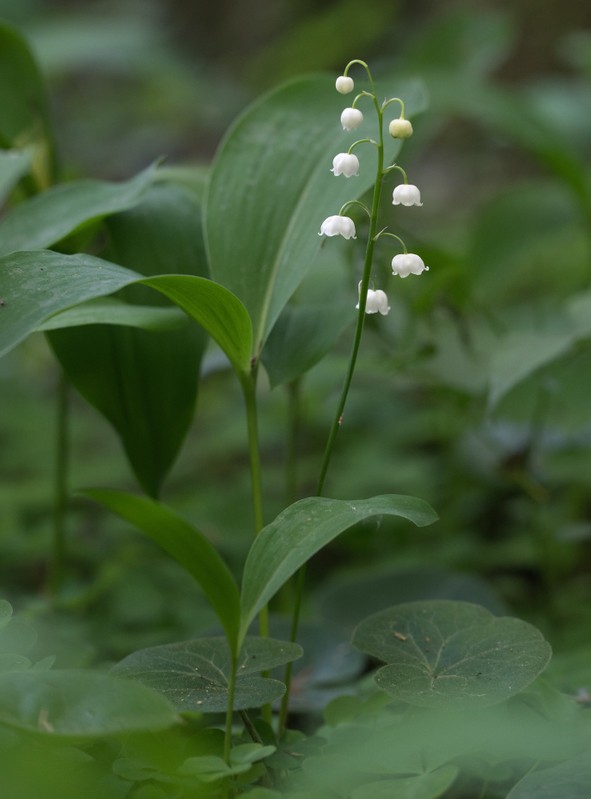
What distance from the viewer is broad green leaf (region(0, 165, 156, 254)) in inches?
41.1

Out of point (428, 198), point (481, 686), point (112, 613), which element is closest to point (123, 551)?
point (112, 613)

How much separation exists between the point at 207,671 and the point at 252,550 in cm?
17

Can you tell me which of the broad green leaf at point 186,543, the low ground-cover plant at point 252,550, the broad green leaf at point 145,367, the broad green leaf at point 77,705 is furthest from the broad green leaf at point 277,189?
the broad green leaf at point 77,705

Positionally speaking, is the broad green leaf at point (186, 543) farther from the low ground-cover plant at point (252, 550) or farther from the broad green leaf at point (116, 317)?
the broad green leaf at point (116, 317)

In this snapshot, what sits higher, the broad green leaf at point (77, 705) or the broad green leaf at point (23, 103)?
the broad green leaf at point (23, 103)

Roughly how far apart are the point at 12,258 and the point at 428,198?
391cm

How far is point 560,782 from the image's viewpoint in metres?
0.70

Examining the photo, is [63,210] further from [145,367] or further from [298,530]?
[298,530]

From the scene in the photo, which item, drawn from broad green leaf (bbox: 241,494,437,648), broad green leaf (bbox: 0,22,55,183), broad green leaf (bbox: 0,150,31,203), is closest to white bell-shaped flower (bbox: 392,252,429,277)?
broad green leaf (bbox: 241,494,437,648)

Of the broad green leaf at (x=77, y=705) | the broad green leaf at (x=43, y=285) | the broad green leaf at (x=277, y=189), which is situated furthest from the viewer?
the broad green leaf at (x=277, y=189)

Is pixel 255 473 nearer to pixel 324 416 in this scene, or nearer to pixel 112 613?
pixel 112 613

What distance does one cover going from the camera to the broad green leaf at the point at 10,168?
1144 mm

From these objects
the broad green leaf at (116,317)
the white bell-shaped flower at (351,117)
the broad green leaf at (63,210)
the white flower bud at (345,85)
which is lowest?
the broad green leaf at (116,317)

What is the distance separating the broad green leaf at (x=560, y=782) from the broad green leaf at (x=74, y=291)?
50 centimetres
